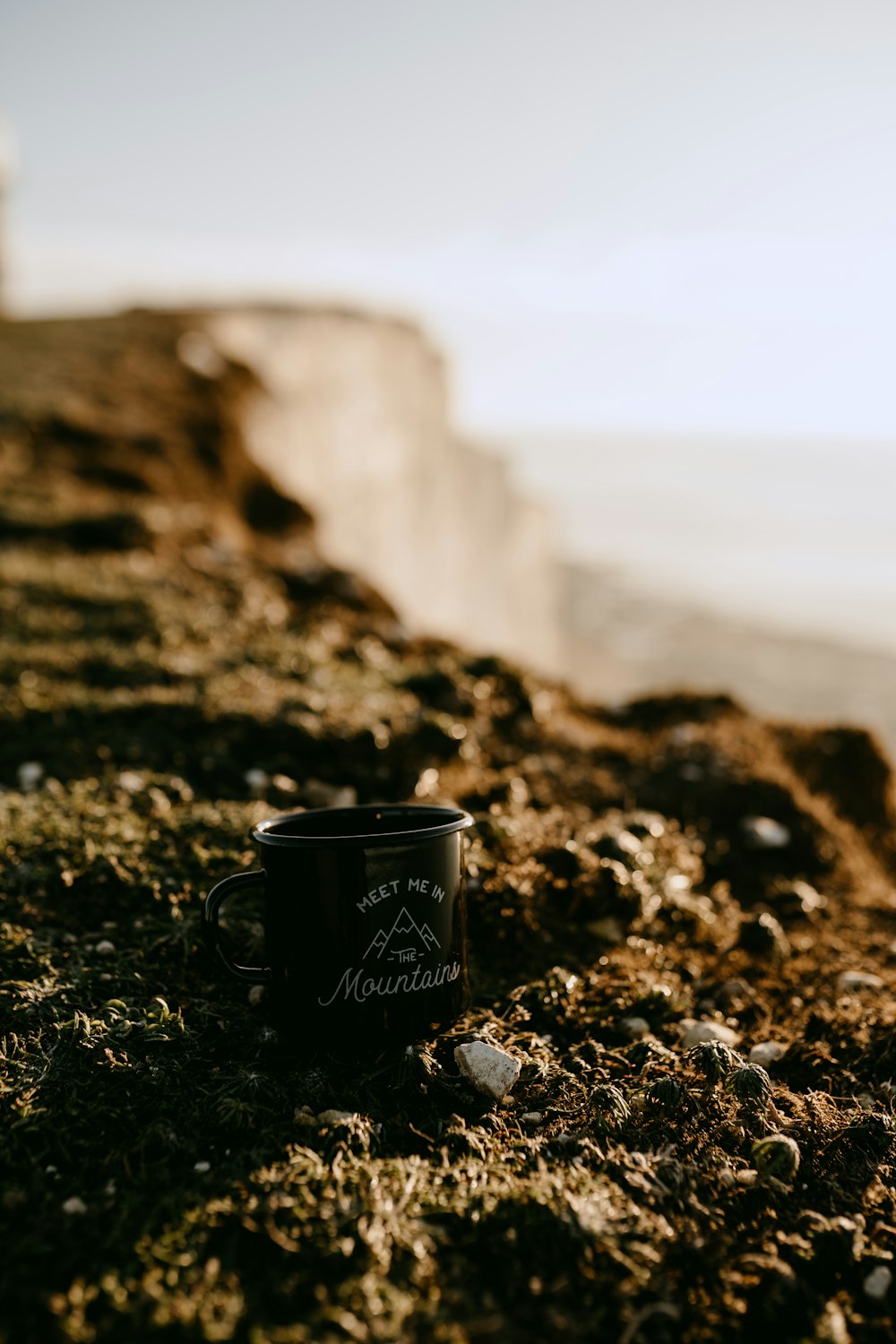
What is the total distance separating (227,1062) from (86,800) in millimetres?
1747

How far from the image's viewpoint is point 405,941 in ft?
7.84

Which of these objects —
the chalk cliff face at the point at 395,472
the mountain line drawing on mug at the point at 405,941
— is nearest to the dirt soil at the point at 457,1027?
the mountain line drawing on mug at the point at 405,941

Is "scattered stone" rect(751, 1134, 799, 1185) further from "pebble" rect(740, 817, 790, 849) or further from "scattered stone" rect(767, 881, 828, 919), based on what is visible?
"pebble" rect(740, 817, 790, 849)

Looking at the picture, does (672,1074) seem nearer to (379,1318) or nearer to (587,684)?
(379,1318)

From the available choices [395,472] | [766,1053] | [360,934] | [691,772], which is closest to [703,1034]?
[766,1053]

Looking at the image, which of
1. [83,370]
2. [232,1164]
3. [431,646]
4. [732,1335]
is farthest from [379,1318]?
[83,370]

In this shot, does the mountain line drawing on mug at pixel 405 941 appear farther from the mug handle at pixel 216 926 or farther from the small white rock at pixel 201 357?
the small white rock at pixel 201 357

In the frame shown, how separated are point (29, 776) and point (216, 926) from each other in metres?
2.20

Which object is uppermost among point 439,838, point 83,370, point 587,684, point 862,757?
point 83,370

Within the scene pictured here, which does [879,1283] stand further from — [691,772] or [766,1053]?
[691,772]

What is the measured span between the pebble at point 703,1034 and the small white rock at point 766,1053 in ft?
0.21

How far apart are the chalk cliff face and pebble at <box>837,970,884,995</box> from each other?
9681mm

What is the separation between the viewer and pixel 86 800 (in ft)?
13.0

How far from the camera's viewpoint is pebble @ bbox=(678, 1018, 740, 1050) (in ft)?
9.47
